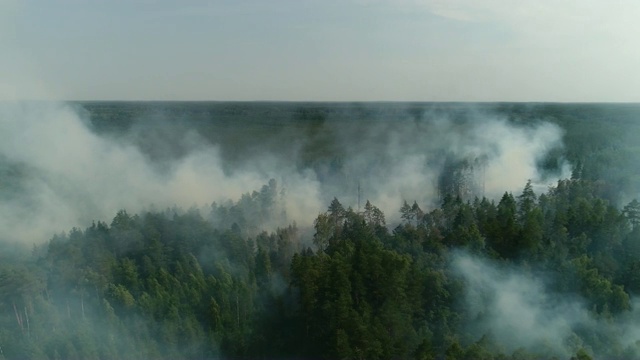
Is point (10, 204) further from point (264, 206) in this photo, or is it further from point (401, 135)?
point (401, 135)

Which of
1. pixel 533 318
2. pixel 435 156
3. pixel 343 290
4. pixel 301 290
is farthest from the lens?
pixel 435 156

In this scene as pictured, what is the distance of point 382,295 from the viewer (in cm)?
957

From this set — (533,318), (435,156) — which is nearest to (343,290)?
(533,318)

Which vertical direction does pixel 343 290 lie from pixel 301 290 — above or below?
above

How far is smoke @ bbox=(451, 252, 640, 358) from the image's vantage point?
301 inches

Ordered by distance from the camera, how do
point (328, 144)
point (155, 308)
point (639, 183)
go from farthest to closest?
point (328, 144), point (639, 183), point (155, 308)

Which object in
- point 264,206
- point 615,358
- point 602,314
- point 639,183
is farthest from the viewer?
point 264,206

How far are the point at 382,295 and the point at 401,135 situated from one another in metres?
25.8

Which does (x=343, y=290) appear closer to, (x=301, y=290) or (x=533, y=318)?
(x=301, y=290)

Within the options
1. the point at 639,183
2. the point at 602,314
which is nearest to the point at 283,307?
the point at 602,314

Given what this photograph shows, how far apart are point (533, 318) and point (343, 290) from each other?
2924mm

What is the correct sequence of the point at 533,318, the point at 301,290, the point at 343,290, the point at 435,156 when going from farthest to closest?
1. the point at 435,156
2. the point at 301,290
3. the point at 343,290
4. the point at 533,318

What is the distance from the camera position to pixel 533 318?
28.5ft

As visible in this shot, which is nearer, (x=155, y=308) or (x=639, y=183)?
(x=155, y=308)
